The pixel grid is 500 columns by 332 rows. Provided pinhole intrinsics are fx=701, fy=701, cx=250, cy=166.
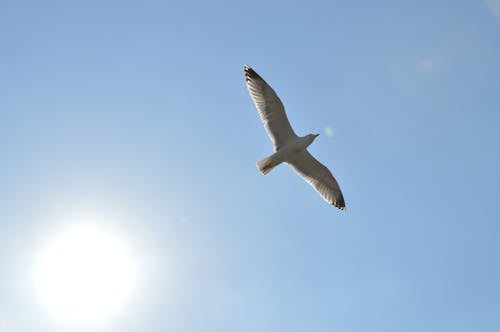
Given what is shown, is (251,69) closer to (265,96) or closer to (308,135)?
(265,96)

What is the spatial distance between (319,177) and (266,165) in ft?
7.33

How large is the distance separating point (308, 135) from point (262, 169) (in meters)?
1.69

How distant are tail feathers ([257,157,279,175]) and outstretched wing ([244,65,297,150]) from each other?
53 cm

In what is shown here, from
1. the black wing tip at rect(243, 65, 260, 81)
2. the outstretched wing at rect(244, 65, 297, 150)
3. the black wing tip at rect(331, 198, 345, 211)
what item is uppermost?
the black wing tip at rect(243, 65, 260, 81)

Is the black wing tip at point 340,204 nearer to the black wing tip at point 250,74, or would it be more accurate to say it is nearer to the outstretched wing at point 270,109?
the outstretched wing at point 270,109

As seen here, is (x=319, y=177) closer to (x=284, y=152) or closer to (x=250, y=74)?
(x=284, y=152)

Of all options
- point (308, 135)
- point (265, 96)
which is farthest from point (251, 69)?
point (308, 135)

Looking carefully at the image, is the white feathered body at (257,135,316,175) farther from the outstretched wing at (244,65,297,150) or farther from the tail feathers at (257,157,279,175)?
the outstretched wing at (244,65,297,150)

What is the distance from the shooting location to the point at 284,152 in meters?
20.1

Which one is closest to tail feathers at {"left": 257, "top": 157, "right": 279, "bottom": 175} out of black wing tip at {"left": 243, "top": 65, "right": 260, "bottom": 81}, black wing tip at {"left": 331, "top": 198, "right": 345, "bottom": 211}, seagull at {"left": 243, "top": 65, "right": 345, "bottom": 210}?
seagull at {"left": 243, "top": 65, "right": 345, "bottom": 210}

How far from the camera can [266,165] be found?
20000 mm

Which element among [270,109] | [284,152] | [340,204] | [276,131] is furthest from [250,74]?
[340,204]

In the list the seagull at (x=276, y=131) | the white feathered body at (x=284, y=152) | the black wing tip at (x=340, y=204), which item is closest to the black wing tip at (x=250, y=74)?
the seagull at (x=276, y=131)

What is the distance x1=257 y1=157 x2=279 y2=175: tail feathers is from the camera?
1995 cm
